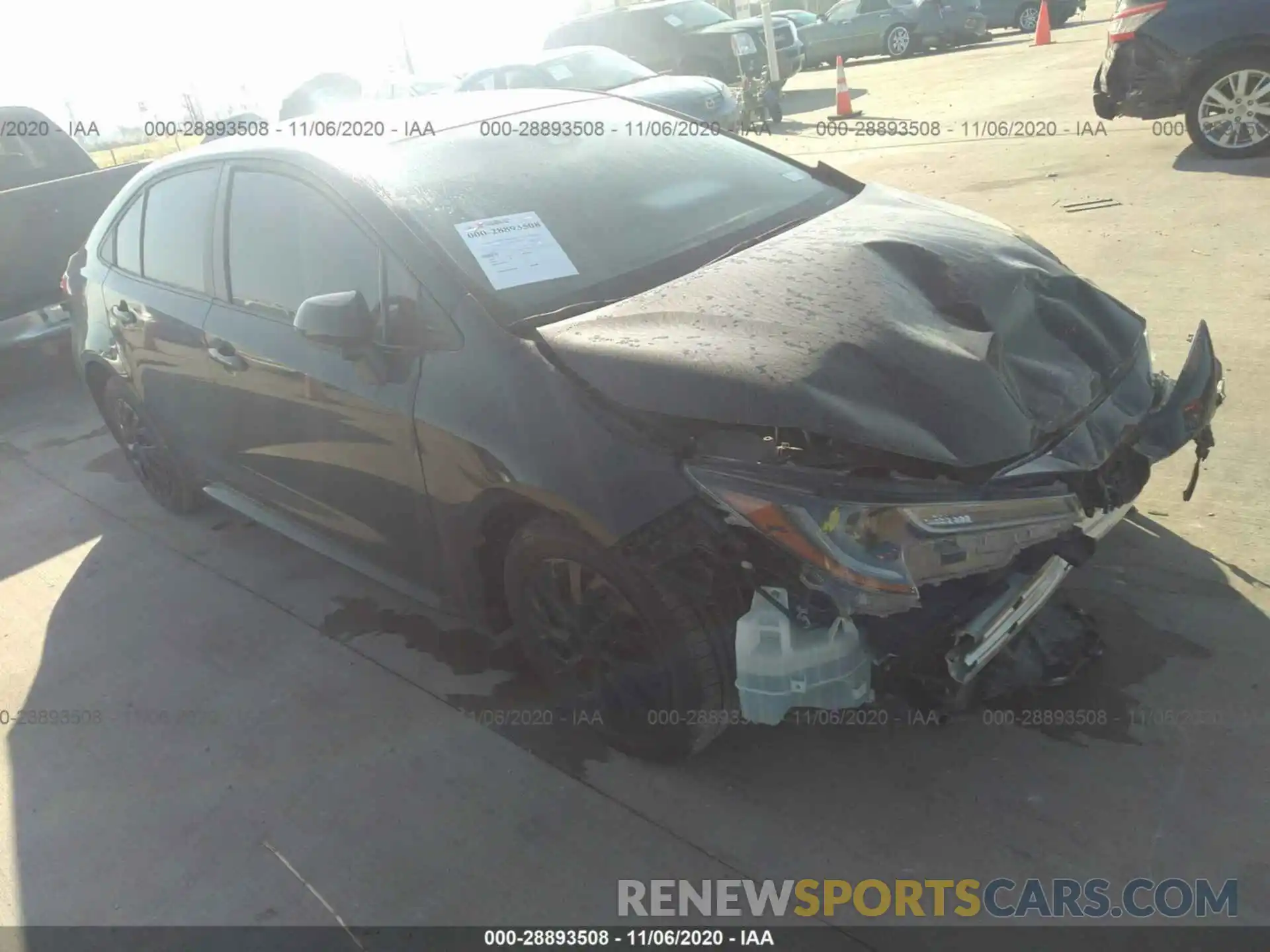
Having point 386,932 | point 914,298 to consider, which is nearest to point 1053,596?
point 914,298

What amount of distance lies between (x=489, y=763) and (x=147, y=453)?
2850mm

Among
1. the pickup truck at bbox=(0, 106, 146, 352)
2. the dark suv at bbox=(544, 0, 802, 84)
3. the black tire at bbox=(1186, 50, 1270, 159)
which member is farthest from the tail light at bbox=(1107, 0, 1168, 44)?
the dark suv at bbox=(544, 0, 802, 84)

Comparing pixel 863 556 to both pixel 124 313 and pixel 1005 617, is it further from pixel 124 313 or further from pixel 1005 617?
pixel 124 313

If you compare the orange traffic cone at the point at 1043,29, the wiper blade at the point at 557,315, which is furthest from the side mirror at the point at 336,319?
the orange traffic cone at the point at 1043,29

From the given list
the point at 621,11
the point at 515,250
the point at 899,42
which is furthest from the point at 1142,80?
the point at 899,42

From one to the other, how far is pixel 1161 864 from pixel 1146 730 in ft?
1.47

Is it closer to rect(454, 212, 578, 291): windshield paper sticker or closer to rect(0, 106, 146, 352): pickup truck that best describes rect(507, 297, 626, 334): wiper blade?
rect(454, 212, 578, 291): windshield paper sticker

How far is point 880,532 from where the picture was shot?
2271mm

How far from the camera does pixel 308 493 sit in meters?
3.56

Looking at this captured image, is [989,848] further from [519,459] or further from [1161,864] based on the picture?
[519,459]

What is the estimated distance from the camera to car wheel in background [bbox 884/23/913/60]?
1944cm

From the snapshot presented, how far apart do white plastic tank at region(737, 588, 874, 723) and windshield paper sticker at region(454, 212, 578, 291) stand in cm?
117

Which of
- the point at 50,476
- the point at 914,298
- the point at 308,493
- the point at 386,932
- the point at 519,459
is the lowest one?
the point at 50,476

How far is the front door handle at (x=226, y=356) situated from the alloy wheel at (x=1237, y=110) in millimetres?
7269
